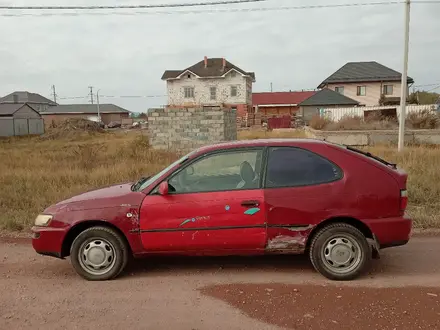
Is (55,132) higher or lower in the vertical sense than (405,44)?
lower

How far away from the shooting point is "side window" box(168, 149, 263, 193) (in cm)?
445

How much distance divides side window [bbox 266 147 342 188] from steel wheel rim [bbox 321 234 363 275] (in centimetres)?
64

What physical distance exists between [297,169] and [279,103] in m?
60.6

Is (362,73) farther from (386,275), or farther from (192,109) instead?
(386,275)

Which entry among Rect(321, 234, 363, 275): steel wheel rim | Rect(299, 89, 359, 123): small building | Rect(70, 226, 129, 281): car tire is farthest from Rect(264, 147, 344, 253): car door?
Rect(299, 89, 359, 123): small building

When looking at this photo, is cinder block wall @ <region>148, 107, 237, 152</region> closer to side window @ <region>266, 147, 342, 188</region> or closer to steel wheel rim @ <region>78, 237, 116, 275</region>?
side window @ <region>266, 147, 342, 188</region>

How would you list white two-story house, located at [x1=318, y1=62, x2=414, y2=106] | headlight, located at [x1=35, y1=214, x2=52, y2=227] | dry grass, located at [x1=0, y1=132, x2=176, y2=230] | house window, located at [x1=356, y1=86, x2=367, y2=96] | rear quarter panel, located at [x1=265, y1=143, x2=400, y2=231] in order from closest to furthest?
1. rear quarter panel, located at [x1=265, y1=143, x2=400, y2=231]
2. headlight, located at [x1=35, y1=214, x2=52, y2=227]
3. dry grass, located at [x1=0, y1=132, x2=176, y2=230]
4. white two-story house, located at [x1=318, y1=62, x2=414, y2=106]
5. house window, located at [x1=356, y1=86, x2=367, y2=96]

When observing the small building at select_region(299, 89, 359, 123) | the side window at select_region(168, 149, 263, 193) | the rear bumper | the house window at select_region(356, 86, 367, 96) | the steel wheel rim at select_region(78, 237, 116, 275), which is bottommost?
the steel wheel rim at select_region(78, 237, 116, 275)

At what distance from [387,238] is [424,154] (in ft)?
32.2

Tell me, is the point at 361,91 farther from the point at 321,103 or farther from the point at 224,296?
the point at 224,296

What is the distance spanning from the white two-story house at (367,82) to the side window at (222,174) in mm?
51183

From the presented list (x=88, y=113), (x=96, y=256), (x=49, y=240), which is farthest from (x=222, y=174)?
(x=88, y=113)

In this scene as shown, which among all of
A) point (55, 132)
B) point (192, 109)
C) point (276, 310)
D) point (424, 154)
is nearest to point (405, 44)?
point (424, 154)

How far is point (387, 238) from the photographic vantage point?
14.1 feet
